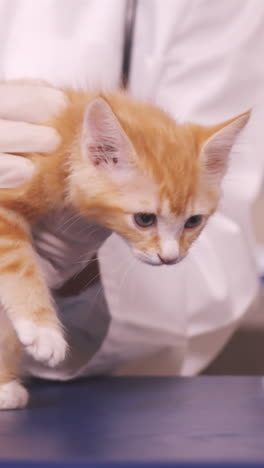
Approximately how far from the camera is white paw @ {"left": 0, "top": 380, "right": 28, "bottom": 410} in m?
0.87

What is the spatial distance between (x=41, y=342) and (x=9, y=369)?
182 millimetres

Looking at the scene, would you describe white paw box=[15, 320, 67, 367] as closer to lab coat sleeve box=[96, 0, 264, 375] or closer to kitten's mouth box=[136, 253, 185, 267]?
kitten's mouth box=[136, 253, 185, 267]

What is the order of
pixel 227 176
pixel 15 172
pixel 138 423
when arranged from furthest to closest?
pixel 227 176 < pixel 15 172 < pixel 138 423

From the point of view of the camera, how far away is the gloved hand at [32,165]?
0.88m

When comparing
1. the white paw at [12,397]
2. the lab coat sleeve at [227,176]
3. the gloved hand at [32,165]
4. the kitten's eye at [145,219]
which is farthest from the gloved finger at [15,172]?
the lab coat sleeve at [227,176]

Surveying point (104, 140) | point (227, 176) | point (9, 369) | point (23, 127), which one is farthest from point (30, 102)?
point (227, 176)

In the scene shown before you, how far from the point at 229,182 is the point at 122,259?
1.03 ft

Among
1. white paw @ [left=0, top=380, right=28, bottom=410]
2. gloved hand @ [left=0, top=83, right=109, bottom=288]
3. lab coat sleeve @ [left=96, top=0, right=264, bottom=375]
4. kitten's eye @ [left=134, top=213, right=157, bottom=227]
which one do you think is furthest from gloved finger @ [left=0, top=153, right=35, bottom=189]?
lab coat sleeve @ [left=96, top=0, right=264, bottom=375]

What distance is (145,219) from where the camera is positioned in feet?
2.79

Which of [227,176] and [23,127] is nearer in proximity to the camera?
[23,127]

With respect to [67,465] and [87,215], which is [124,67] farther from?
[67,465]

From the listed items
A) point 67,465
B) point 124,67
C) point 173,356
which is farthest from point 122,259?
point 67,465

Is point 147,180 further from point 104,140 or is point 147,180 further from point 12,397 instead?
point 12,397

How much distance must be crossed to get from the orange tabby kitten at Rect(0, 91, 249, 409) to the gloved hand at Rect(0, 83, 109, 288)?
0.02m
